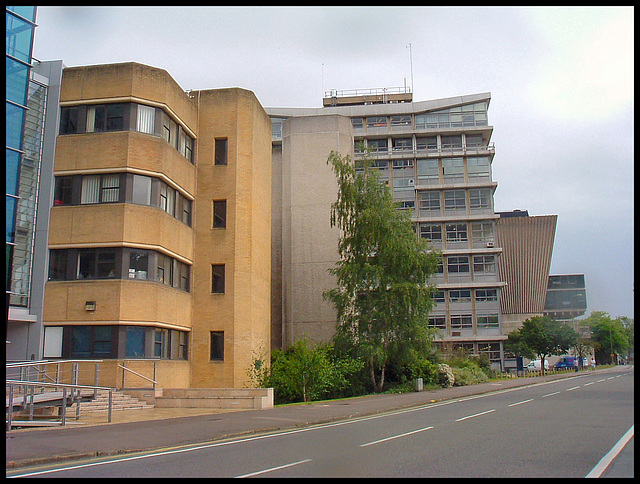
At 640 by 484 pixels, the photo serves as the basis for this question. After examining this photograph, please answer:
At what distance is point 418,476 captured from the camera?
8.95 m

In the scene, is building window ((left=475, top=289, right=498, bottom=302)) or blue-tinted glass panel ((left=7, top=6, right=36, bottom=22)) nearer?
blue-tinted glass panel ((left=7, top=6, right=36, bottom=22))

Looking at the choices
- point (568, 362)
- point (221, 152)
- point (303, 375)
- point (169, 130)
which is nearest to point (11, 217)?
point (169, 130)

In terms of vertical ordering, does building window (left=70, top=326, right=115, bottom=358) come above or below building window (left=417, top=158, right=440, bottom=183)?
below

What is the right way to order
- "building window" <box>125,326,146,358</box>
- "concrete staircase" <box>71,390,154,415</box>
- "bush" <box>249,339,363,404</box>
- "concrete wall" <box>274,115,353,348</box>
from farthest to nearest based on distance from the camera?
"concrete wall" <box>274,115,353,348</box>
"bush" <box>249,339,363,404</box>
"building window" <box>125,326,146,358</box>
"concrete staircase" <box>71,390,154,415</box>

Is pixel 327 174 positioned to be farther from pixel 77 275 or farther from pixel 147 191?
pixel 77 275

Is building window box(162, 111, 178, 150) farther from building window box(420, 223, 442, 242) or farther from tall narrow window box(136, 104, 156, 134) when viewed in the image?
building window box(420, 223, 442, 242)

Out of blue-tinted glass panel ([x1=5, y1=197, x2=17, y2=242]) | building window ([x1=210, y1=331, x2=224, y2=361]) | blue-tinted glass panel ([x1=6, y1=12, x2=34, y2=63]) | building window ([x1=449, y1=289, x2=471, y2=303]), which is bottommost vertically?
building window ([x1=210, y1=331, x2=224, y2=361])

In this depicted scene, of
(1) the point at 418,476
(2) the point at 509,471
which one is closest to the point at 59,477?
(1) the point at 418,476

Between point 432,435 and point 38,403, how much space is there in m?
13.0

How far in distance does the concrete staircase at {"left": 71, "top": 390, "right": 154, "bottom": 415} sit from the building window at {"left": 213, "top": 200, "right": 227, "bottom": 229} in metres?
10.5

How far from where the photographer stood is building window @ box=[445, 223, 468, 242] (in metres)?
68.1

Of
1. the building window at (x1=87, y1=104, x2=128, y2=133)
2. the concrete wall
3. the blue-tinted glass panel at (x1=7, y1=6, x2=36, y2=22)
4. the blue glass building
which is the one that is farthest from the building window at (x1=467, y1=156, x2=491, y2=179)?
the blue glass building

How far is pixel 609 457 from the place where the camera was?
1107cm

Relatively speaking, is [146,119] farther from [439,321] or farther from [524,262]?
[524,262]
